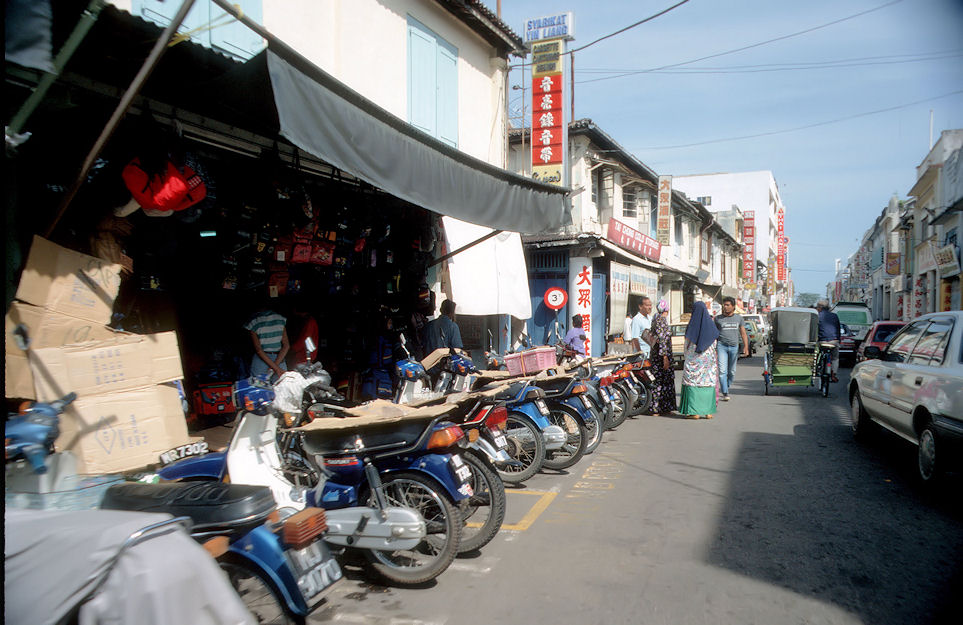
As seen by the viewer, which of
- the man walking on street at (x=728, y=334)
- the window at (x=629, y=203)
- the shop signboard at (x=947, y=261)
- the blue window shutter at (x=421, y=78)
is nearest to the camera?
the blue window shutter at (x=421, y=78)

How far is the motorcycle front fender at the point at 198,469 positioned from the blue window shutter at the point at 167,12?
11.5ft

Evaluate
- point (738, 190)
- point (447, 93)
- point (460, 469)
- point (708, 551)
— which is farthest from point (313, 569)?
point (738, 190)

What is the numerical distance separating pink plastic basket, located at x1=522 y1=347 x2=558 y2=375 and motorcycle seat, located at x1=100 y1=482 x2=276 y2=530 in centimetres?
432

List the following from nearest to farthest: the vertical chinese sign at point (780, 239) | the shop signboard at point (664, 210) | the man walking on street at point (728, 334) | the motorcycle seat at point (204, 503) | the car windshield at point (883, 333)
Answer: the motorcycle seat at point (204, 503)
the man walking on street at point (728, 334)
the car windshield at point (883, 333)
the shop signboard at point (664, 210)
the vertical chinese sign at point (780, 239)

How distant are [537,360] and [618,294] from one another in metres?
13.6

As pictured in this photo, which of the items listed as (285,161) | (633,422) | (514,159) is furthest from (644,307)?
(514,159)

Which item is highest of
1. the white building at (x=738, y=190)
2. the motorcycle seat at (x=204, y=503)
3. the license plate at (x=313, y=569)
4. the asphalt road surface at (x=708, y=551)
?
the white building at (x=738, y=190)

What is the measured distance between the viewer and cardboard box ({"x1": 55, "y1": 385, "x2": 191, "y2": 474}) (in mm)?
3809

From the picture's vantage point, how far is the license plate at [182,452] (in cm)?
415

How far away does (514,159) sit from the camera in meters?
18.5

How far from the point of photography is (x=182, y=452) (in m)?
4.27

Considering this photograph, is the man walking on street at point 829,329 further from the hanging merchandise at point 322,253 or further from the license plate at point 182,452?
the license plate at point 182,452

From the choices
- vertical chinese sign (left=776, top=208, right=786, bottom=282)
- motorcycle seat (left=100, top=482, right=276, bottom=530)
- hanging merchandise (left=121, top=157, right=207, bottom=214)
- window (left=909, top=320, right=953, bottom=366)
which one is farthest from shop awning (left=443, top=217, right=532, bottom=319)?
vertical chinese sign (left=776, top=208, right=786, bottom=282)

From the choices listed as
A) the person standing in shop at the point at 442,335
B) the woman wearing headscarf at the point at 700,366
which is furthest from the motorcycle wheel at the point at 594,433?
the woman wearing headscarf at the point at 700,366
